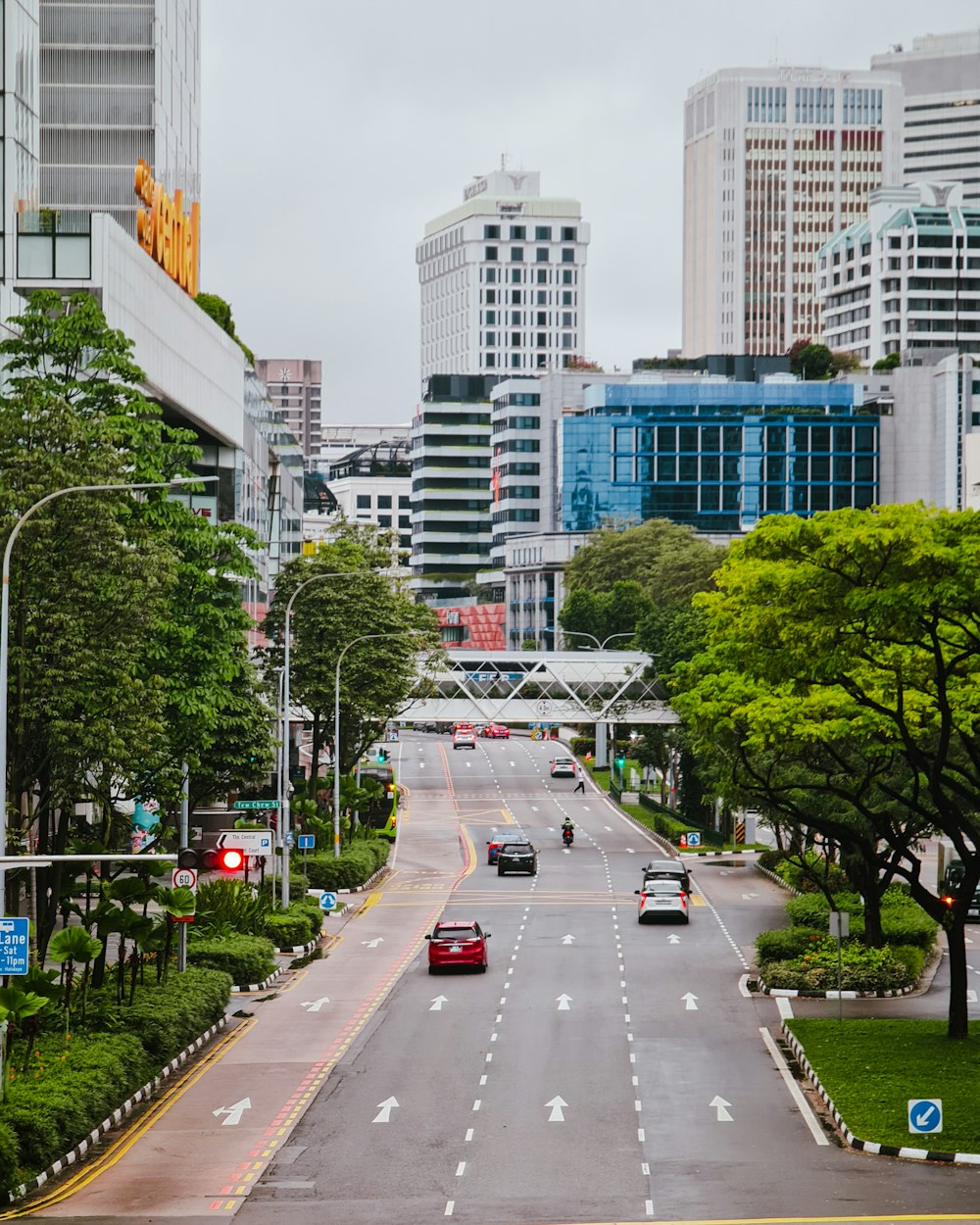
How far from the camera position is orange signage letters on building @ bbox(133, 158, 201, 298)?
65938mm

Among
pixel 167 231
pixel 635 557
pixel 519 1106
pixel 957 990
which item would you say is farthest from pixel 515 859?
pixel 635 557

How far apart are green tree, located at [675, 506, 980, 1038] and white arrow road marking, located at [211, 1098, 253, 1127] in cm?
1254

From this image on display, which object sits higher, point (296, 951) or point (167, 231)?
point (167, 231)

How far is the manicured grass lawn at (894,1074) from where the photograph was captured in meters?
29.5

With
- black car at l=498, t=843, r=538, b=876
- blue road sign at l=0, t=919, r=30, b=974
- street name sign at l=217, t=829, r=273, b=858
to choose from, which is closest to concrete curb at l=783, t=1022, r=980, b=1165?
blue road sign at l=0, t=919, r=30, b=974

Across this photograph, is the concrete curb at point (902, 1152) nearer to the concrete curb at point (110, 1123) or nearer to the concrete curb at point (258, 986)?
the concrete curb at point (110, 1123)

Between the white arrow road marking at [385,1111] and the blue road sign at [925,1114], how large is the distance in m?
8.76

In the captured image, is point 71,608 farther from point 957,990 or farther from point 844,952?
point 844,952

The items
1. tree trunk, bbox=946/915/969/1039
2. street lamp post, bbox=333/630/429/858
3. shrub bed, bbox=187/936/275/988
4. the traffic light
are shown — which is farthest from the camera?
street lamp post, bbox=333/630/429/858

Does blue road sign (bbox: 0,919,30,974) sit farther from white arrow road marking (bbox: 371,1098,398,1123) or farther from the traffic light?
the traffic light

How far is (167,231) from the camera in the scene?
7144cm

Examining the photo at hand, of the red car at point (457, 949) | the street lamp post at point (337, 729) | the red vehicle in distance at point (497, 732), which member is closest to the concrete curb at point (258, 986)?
the red car at point (457, 949)

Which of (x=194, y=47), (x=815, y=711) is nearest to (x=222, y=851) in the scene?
(x=815, y=711)

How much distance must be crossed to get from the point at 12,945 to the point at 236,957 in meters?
20.9
